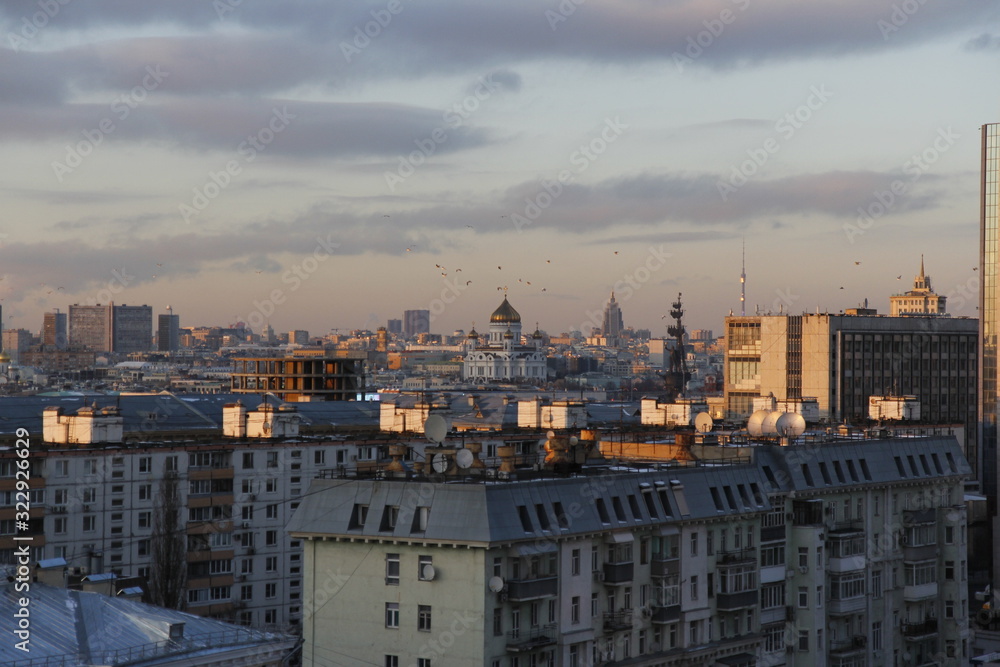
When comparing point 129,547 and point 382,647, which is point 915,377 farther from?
point 382,647

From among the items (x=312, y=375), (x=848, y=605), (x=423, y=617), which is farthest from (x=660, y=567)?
(x=312, y=375)

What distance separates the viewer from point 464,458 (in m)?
41.1

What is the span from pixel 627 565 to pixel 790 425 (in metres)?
19.2

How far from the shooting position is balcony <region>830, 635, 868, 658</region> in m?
51.9

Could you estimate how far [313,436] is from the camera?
241ft

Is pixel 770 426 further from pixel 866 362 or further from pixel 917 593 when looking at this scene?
pixel 866 362

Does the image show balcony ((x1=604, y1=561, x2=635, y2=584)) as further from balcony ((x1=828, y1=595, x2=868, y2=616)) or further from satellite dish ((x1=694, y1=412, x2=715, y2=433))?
satellite dish ((x1=694, y1=412, x2=715, y2=433))

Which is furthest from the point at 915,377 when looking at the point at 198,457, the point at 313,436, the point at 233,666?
the point at 233,666

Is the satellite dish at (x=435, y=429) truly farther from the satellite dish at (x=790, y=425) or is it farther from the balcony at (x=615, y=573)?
the satellite dish at (x=790, y=425)

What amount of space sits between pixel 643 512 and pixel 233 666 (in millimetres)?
12512

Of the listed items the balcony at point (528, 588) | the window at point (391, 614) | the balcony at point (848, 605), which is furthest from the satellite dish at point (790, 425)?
the window at point (391, 614)

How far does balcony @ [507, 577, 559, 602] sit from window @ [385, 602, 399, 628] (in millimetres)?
2944

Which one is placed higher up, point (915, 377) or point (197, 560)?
point (915, 377)

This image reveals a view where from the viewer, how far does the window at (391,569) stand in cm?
3831
